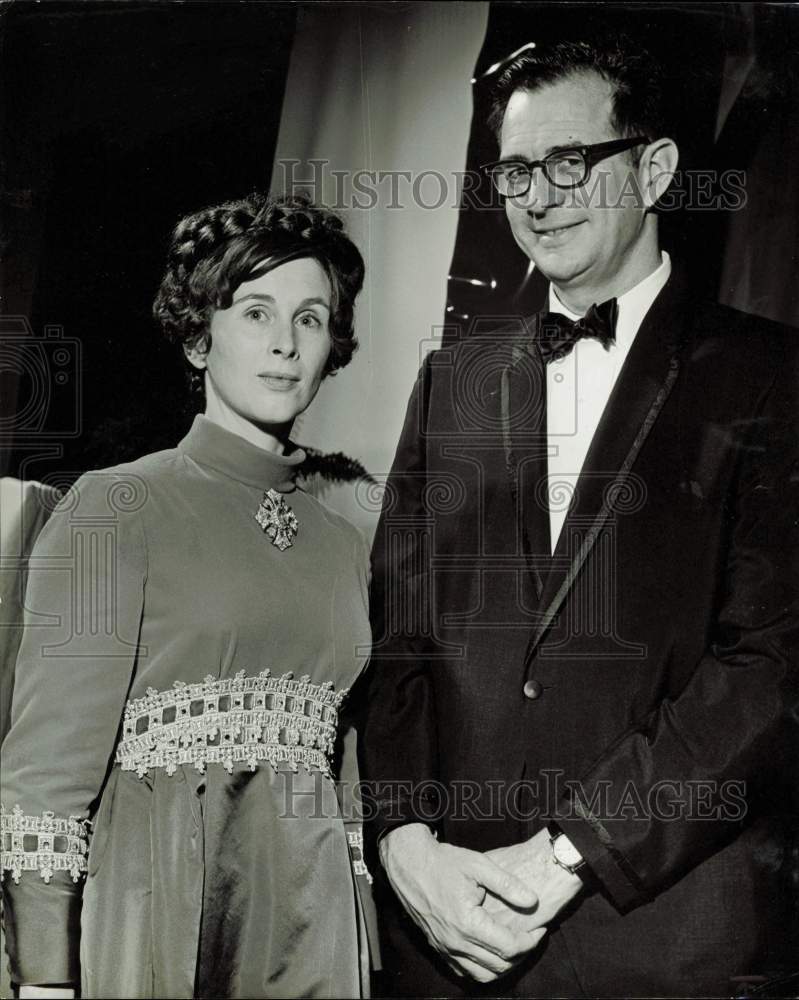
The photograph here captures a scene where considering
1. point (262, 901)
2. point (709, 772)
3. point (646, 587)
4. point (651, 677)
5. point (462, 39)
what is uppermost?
point (462, 39)

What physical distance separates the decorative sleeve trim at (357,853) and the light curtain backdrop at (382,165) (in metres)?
0.58

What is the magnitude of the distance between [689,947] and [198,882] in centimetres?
89

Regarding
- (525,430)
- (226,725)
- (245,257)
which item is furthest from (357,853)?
(245,257)

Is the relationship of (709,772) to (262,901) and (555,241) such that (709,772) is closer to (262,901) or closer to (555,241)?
(262,901)

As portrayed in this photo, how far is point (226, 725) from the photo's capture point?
6.11 ft

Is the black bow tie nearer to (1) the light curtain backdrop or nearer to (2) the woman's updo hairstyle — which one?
(1) the light curtain backdrop

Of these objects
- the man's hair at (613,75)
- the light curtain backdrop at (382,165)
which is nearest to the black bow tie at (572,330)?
the light curtain backdrop at (382,165)

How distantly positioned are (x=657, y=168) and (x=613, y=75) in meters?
0.19

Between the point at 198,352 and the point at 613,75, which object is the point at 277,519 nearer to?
the point at 198,352

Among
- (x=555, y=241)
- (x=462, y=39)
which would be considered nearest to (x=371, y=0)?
(x=462, y=39)

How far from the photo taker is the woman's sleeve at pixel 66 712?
1812 mm

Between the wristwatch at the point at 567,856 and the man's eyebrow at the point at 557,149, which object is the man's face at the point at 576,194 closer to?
the man's eyebrow at the point at 557,149

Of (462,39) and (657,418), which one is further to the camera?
(462,39)

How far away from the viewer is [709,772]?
188cm
